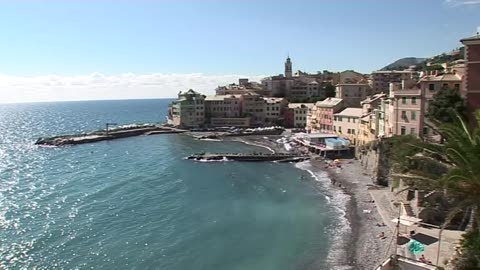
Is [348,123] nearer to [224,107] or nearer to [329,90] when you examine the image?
[224,107]

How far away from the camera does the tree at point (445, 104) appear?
149 feet

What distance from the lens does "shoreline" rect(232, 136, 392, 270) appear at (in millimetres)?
35419

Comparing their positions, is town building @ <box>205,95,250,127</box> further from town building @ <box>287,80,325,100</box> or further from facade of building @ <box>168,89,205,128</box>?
town building @ <box>287,80,325,100</box>

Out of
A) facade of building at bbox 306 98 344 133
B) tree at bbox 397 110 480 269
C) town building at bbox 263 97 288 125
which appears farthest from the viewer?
town building at bbox 263 97 288 125

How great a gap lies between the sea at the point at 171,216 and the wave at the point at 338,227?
0.34ft

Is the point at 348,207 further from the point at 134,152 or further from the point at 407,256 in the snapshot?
the point at 134,152

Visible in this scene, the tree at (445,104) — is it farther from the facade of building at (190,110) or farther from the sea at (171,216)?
the facade of building at (190,110)

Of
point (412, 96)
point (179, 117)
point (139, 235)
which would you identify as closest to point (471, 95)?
point (412, 96)

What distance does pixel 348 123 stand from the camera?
94688 millimetres

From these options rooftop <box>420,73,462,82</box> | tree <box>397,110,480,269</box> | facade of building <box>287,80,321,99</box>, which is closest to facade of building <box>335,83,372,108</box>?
facade of building <box>287,80,321,99</box>

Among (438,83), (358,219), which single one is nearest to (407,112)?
(438,83)

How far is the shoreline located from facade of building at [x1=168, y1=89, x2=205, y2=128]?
243 ft

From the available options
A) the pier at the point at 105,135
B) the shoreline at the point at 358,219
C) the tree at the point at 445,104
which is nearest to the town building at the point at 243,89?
the pier at the point at 105,135

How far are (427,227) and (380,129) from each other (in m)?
33.4
